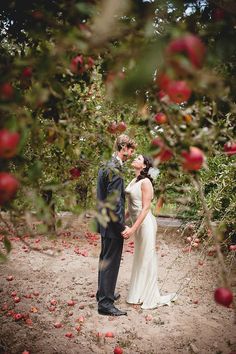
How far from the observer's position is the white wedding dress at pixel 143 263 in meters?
4.18

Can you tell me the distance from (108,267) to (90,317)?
0.59 m

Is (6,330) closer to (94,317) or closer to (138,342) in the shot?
(94,317)

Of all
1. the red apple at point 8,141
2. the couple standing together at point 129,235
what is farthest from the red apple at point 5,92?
the couple standing together at point 129,235

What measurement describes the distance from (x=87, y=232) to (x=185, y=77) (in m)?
7.86

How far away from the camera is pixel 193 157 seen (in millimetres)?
1253

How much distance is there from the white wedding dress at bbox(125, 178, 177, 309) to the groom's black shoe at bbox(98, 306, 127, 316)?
0.40 m

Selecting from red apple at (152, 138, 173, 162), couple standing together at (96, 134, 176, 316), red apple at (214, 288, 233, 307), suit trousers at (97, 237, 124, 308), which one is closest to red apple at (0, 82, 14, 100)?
red apple at (152, 138, 173, 162)

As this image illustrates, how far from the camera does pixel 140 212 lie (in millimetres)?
4125

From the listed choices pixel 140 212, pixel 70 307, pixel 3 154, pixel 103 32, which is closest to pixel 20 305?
pixel 70 307

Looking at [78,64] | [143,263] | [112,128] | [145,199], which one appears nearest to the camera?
[78,64]

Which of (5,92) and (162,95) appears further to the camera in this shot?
(162,95)

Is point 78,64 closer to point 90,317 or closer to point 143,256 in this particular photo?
point 90,317

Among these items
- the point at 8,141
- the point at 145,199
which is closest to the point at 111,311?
the point at 145,199

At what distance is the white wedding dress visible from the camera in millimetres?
4184
